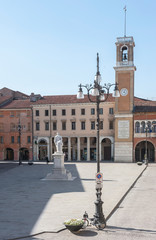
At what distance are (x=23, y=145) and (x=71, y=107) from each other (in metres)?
12.0

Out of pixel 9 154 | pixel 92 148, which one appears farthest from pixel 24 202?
pixel 9 154

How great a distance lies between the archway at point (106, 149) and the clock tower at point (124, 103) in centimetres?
467

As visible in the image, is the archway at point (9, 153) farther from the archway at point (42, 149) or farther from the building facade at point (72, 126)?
the archway at point (42, 149)

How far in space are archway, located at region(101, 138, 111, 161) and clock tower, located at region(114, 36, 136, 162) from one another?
467 cm

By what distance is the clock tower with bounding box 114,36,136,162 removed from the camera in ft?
169

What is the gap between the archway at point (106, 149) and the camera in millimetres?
56656

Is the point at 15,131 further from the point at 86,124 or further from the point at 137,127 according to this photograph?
the point at 137,127

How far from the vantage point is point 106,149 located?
186 ft

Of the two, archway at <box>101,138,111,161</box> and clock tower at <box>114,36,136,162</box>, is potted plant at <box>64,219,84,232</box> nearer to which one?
clock tower at <box>114,36,136,162</box>

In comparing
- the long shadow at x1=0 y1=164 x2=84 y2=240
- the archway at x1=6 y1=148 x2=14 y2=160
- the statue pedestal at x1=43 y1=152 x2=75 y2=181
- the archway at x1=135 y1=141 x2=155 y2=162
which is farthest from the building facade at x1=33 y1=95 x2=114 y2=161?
the long shadow at x1=0 y1=164 x2=84 y2=240

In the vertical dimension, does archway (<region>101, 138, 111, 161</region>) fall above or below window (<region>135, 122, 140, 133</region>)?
below

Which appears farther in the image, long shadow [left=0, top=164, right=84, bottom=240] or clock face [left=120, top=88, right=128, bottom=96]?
clock face [left=120, top=88, right=128, bottom=96]

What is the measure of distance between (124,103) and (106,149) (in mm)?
10031

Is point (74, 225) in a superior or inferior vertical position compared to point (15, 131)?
inferior
